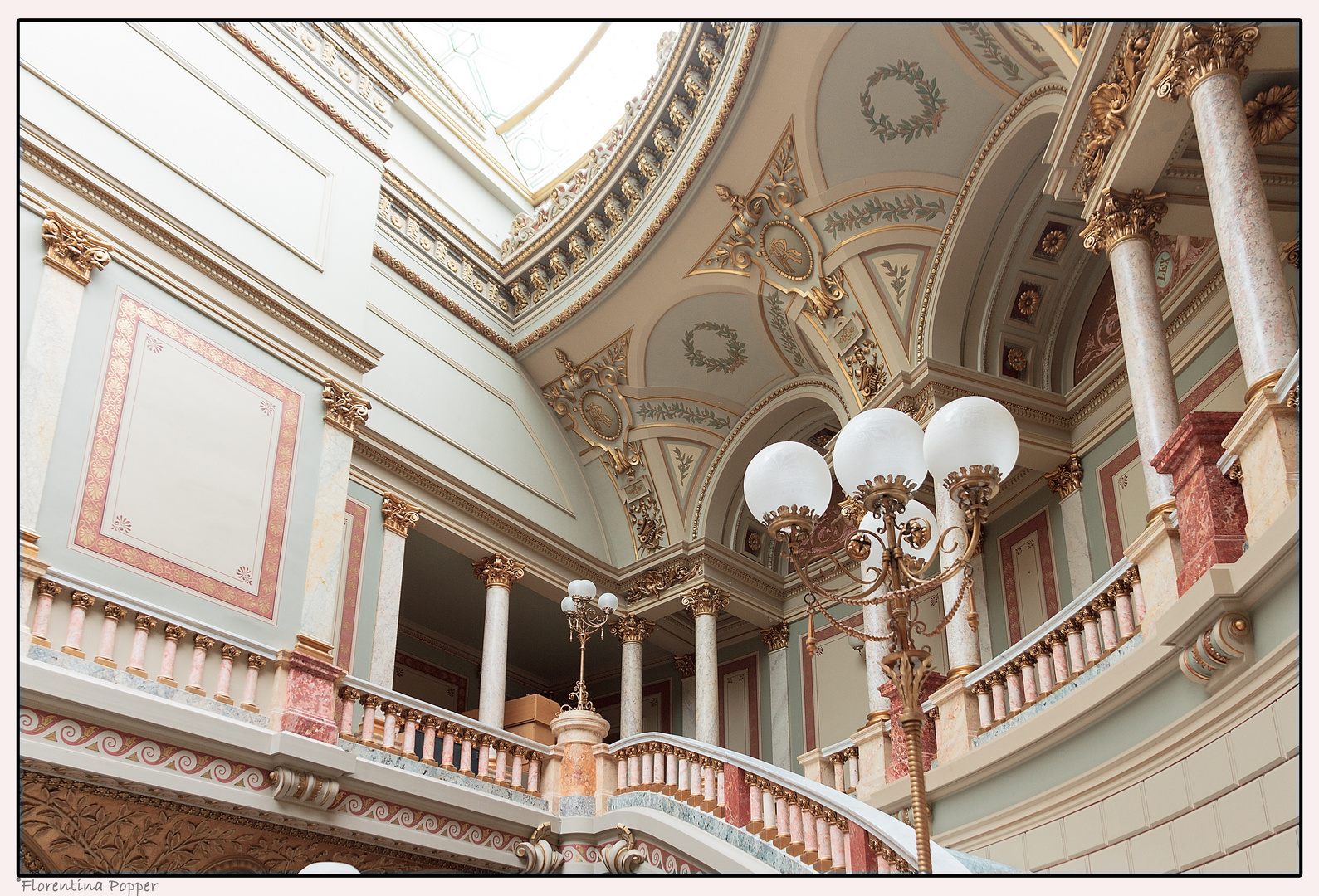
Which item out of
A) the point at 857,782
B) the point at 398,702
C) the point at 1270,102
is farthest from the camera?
the point at 857,782

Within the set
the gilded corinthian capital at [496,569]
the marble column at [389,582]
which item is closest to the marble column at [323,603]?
the marble column at [389,582]

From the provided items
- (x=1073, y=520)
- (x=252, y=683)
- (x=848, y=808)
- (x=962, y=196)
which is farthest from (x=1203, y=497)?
(x=252, y=683)

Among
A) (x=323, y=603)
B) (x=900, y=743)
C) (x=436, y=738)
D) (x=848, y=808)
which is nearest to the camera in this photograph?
(x=848, y=808)

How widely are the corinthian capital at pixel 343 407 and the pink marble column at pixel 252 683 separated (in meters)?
2.23

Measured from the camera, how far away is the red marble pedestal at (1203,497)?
4863 millimetres

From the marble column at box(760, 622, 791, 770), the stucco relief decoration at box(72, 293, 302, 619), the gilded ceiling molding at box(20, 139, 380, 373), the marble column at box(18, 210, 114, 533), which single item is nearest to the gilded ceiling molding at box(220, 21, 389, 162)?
the gilded ceiling molding at box(20, 139, 380, 373)

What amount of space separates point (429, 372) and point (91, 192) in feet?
16.0

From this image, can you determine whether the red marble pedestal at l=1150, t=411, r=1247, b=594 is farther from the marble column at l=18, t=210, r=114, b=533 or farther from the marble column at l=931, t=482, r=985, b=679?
the marble column at l=18, t=210, r=114, b=533

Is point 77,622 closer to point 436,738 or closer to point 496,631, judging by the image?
point 436,738

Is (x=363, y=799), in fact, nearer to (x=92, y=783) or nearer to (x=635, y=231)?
(x=92, y=783)

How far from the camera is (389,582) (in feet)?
34.0

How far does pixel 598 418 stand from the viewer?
44.9ft

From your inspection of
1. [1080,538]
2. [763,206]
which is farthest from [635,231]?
[1080,538]

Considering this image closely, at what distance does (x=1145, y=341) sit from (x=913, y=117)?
3.92m
